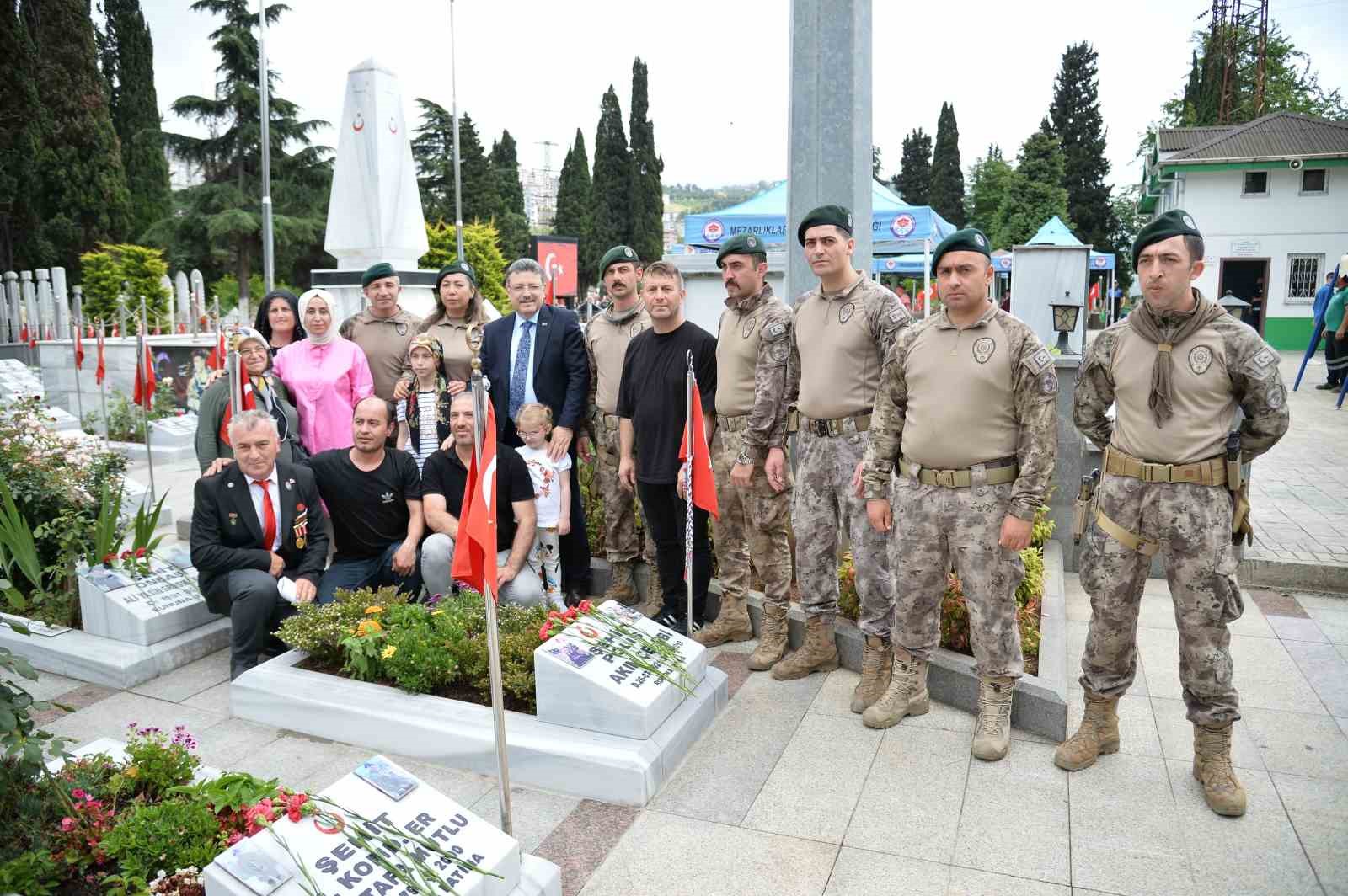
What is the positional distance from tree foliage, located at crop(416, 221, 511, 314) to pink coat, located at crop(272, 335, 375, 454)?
19094 millimetres

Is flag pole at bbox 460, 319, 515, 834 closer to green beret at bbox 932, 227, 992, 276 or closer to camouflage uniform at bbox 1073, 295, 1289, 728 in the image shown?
green beret at bbox 932, 227, 992, 276

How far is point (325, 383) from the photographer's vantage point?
6.22m

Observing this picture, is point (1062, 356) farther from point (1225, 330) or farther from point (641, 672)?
point (641, 672)

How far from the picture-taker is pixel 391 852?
2.79 metres

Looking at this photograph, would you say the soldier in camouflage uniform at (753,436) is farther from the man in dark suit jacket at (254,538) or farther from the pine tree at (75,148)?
the pine tree at (75,148)

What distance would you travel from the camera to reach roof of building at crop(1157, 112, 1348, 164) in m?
29.4

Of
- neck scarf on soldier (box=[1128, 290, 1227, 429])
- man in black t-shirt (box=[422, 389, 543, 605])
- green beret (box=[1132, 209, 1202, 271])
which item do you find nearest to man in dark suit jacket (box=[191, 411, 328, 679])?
man in black t-shirt (box=[422, 389, 543, 605])

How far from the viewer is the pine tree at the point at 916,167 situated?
2392 inches

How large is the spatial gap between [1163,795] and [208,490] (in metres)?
4.92

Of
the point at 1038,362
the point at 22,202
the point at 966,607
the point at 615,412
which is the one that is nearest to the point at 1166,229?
the point at 1038,362

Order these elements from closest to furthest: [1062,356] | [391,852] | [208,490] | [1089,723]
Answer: [391,852]
[1089,723]
[208,490]
[1062,356]

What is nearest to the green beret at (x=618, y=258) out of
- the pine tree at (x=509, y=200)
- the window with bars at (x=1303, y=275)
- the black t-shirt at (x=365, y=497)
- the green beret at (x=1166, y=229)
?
the black t-shirt at (x=365, y=497)

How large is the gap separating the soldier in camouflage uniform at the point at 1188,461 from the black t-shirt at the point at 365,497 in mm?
3802

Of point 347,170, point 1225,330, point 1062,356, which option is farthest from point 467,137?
point 1225,330
